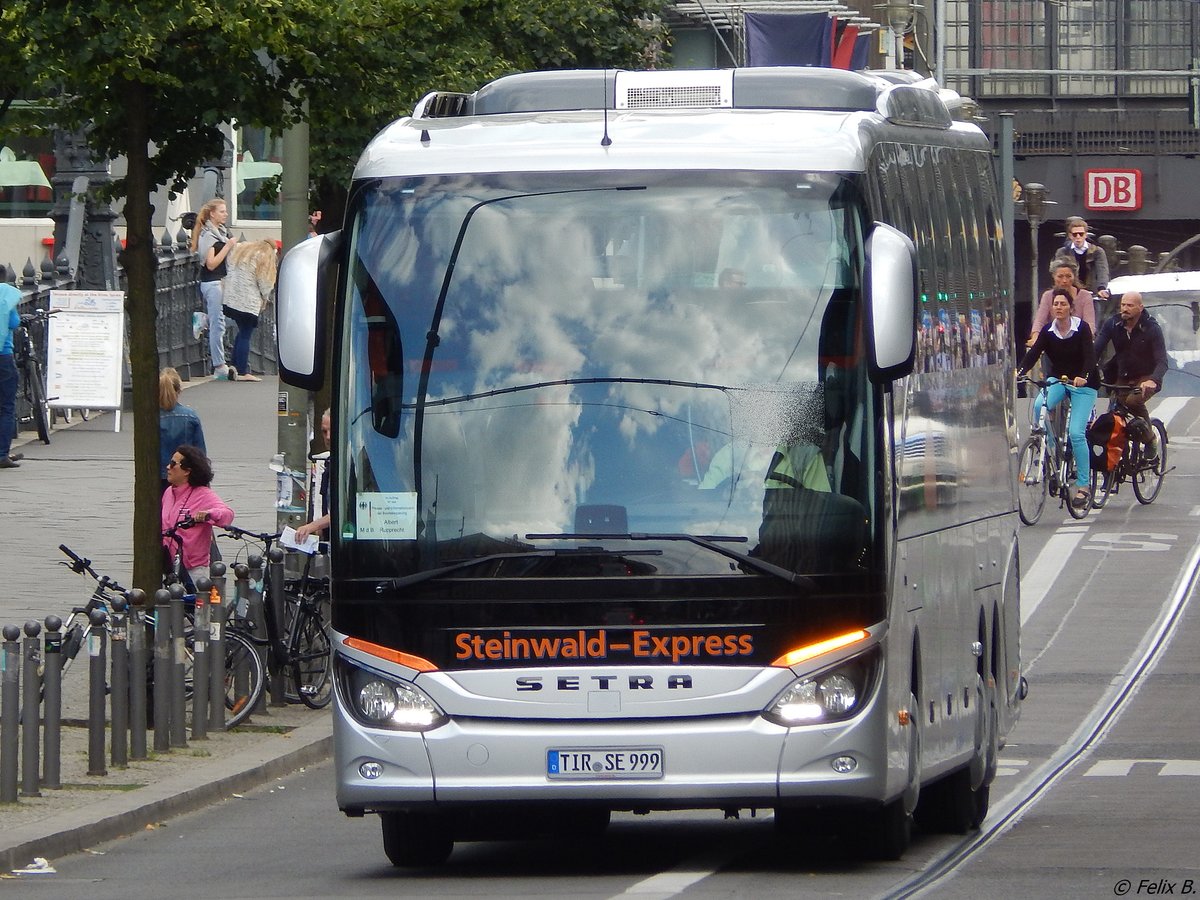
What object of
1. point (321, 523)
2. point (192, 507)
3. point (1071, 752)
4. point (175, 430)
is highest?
point (175, 430)

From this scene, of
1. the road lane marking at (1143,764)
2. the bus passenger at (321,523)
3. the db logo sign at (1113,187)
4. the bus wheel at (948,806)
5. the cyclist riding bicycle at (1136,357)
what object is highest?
the db logo sign at (1113,187)

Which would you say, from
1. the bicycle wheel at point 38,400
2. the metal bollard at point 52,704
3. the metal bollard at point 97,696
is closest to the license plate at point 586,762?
the metal bollard at point 52,704

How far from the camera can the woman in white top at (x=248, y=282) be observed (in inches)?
1247

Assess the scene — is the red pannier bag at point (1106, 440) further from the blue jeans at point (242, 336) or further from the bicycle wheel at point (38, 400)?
the blue jeans at point (242, 336)

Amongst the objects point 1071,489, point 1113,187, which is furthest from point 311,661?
point 1113,187

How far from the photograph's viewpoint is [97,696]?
1235 cm

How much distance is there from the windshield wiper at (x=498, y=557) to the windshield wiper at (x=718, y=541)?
4 centimetres

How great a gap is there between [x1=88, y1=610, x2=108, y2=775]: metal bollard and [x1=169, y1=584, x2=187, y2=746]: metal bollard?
724 mm

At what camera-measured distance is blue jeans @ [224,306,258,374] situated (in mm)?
32344

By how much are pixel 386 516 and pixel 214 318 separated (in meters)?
23.8

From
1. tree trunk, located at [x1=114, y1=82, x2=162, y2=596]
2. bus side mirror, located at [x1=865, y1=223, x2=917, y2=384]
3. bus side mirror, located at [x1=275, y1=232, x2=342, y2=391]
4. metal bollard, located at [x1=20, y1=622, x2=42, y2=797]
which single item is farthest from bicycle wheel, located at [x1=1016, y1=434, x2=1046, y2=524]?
bus side mirror, located at [x1=275, y1=232, x2=342, y2=391]

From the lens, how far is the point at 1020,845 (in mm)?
10633

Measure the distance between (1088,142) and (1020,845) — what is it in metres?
64.8

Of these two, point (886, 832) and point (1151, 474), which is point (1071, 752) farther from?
point (1151, 474)
